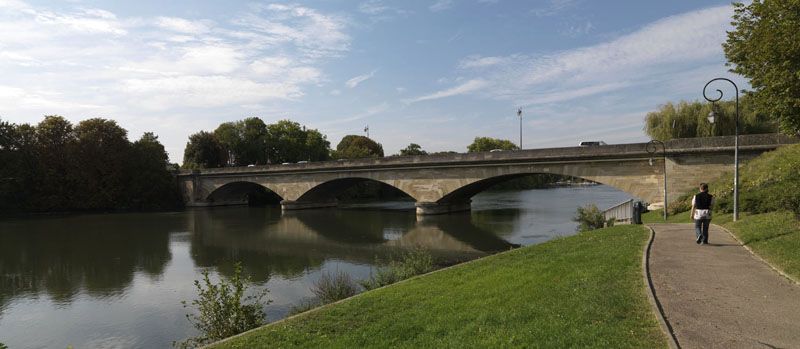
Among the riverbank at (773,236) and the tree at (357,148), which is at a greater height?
the tree at (357,148)

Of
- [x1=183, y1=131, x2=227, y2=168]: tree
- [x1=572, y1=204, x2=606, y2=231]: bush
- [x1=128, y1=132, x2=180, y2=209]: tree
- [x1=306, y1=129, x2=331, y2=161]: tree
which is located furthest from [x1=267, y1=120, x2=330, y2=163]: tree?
[x1=572, y1=204, x2=606, y2=231]: bush

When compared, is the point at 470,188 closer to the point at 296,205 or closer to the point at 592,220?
the point at 592,220

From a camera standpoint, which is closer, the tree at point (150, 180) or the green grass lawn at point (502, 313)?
the green grass lawn at point (502, 313)

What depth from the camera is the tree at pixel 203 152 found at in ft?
238

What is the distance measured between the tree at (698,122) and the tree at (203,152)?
6001cm

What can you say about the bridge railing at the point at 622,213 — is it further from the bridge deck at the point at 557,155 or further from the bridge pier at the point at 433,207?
the bridge pier at the point at 433,207

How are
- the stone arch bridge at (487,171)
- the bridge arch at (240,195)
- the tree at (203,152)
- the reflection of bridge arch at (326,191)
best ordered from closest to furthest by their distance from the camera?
1. the stone arch bridge at (487,171)
2. the reflection of bridge arch at (326,191)
3. the bridge arch at (240,195)
4. the tree at (203,152)

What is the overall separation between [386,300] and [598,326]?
4.00m

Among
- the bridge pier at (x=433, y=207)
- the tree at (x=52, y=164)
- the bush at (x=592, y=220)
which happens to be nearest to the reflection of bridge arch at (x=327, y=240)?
the bridge pier at (x=433, y=207)

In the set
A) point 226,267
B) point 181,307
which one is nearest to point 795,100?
point 181,307

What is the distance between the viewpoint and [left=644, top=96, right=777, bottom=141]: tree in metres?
34.3

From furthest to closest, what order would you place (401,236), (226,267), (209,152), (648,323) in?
(209,152)
(401,236)
(226,267)
(648,323)

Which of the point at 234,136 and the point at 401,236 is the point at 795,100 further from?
the point at 234,136

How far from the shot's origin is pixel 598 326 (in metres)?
5.62
